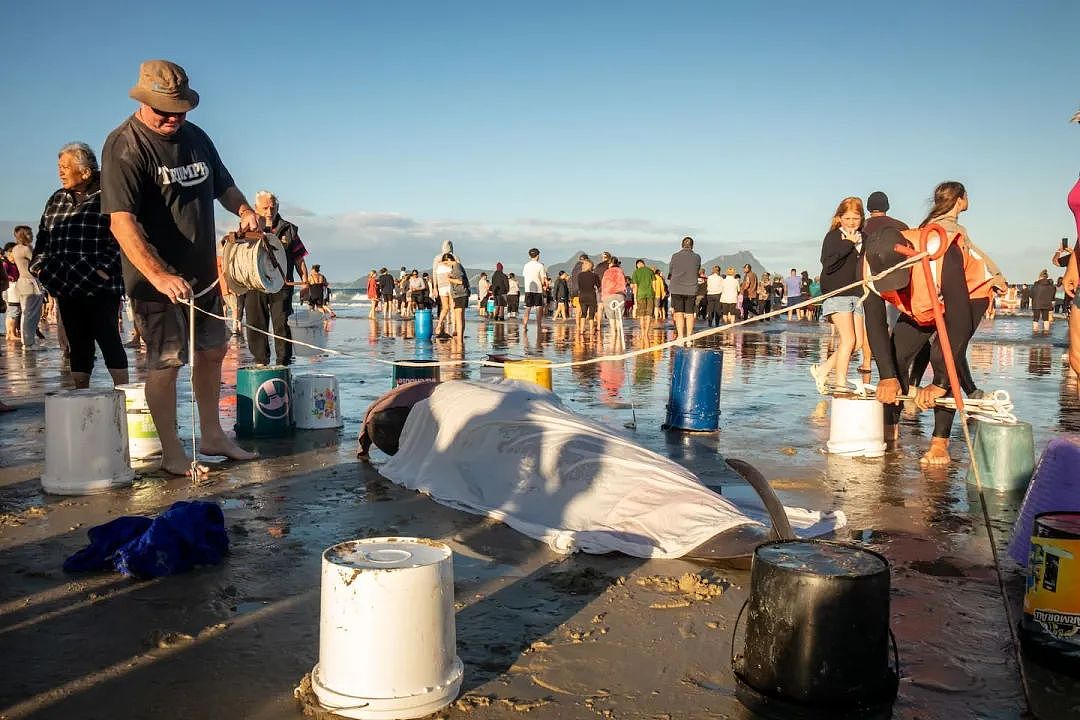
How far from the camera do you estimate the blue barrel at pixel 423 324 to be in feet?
61.5

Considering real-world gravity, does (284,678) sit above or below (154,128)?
below

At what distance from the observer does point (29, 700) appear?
2.55 m

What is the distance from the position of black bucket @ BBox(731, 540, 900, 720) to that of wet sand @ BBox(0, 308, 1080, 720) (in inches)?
4.8

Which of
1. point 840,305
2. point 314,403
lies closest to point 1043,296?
A: point 840,305

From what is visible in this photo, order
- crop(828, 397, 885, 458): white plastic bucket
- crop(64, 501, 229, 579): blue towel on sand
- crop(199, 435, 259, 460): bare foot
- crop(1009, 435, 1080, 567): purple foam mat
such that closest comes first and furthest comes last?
crop(64, 501, 229, 579): blue towel on sand
crop(1009, 435, 1080, 567): purple foam mat
crop(199, 435, 259, 460): bare foot
crop(828, 397, 885, 458): white plastic bucket

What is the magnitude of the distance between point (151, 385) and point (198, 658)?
3.04m

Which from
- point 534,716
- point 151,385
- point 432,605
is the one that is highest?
point 151,385

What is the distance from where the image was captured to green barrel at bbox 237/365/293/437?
23.1 ft

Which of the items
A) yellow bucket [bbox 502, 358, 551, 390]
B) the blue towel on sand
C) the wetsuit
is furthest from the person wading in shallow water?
the blue towel on sand

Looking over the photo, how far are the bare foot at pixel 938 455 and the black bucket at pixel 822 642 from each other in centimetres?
395

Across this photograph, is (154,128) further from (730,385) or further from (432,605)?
(730,385)

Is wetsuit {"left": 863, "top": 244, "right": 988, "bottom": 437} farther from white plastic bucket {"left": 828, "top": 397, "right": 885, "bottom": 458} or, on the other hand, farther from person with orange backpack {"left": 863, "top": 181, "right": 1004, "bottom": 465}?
white plastic bucket {"left": 828, "top": 397, "right": 885, "bottom": 458}

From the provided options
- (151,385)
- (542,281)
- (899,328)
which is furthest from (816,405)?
(542,281)

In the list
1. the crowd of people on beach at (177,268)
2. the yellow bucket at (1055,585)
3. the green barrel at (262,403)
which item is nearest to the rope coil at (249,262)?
the crowd of people on beach at (177,268)
